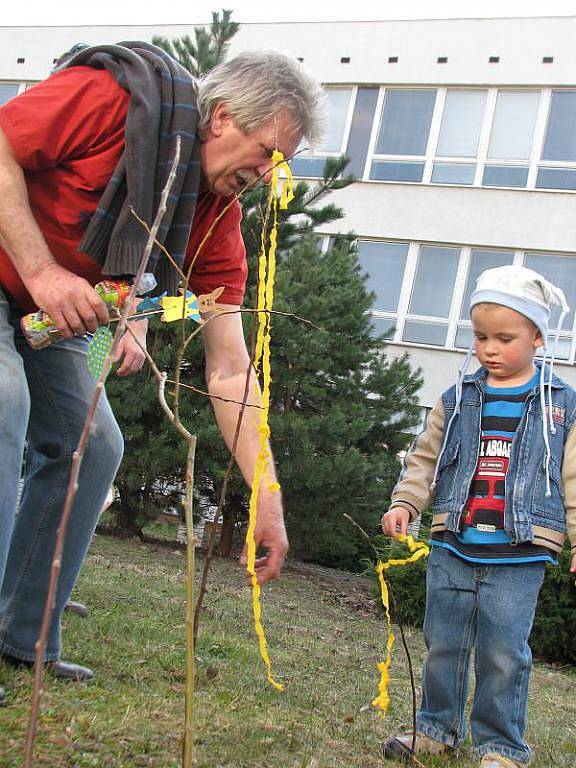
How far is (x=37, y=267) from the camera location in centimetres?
221

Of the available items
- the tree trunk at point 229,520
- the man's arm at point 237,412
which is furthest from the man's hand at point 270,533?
the tree trunk at point 229,520

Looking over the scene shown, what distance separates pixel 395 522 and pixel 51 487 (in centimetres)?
112

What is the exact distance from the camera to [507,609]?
288 centimetres

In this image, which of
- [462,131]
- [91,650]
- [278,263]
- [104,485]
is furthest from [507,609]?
[462,131]

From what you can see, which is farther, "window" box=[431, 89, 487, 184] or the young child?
"window" box=[431, 89, 487, 184]

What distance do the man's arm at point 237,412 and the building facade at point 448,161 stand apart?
42.6 feet

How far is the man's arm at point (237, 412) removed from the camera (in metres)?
2.24

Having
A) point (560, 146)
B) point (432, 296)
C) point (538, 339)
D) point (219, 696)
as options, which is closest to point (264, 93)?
point (538, 339)

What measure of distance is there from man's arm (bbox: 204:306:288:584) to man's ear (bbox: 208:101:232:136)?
588 millimetres

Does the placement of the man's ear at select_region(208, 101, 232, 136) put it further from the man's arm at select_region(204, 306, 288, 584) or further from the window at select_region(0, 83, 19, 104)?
the window at select_region(0, 83, 19, 104)

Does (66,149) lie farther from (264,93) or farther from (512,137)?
(512,137)

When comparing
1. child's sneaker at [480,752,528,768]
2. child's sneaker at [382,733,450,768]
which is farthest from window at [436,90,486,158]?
child's sneaker at [480,752,528,768]

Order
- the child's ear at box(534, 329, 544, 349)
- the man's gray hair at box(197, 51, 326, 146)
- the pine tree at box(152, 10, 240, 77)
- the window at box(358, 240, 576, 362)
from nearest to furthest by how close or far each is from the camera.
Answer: the man's gray hair at box(197, 51, 326, 146), the child's ear at box(534, 329, 544, 349), the pine tree at box(152, 10, 240, 77), the window at box(358, 240, 576, 362)

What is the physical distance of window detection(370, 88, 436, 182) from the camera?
16891 mm
